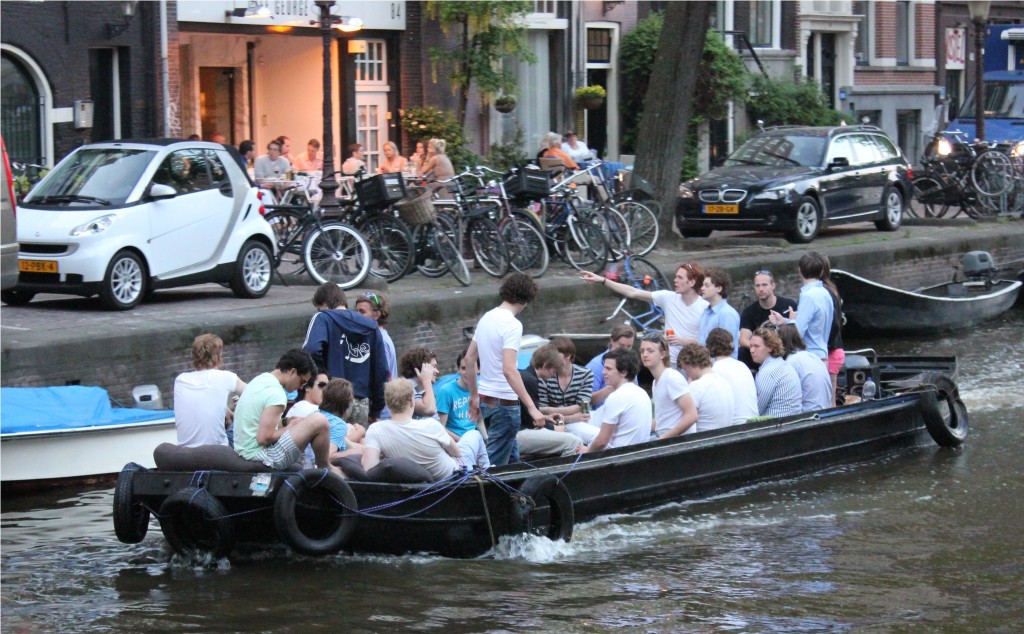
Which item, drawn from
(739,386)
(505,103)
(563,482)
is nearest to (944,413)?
(739,386)

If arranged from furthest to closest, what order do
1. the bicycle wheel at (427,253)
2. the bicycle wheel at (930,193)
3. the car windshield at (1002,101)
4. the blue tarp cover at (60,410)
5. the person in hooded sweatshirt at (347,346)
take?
the car windshield at (1002,101), the bicycle wheel at (930,193), the bicycle wheel at (427,253), the blue tarp cover at (60,410), the person in hooded sweatshirt at (347,346)

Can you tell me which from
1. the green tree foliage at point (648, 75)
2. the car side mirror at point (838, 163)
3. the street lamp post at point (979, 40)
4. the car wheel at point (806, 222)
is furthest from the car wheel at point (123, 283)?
the green tree foliage at point (648, 75)

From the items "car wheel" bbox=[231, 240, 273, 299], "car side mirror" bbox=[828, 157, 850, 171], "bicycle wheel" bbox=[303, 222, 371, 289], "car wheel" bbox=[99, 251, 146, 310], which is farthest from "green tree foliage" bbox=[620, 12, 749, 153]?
"car wheel" bbox=[99, 251, 146, 310]

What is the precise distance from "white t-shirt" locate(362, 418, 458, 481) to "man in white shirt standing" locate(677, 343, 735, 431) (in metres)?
2.38

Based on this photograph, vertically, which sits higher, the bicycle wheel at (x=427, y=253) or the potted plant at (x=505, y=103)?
the potted plant at (x=505, y=103)

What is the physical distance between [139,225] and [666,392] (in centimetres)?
571

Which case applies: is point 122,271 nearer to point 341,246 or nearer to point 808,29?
point 341,246

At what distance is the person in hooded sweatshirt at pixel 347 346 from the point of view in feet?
34.2

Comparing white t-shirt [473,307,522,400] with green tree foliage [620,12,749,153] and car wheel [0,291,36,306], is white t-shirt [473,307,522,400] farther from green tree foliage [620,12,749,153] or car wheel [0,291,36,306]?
green tree foliage [620,12,749,153]

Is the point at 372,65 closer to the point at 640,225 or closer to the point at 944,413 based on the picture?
the point at 640,225

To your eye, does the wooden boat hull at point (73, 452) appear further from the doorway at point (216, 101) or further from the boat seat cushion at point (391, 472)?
the doorway at point (216, 101)

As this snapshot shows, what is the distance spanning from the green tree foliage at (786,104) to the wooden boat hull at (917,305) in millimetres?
10447

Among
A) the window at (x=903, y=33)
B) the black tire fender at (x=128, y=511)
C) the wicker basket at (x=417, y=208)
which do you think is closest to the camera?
the black tire fender at (x=128, y=511)

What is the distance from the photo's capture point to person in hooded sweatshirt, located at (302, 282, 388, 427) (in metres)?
10.4
